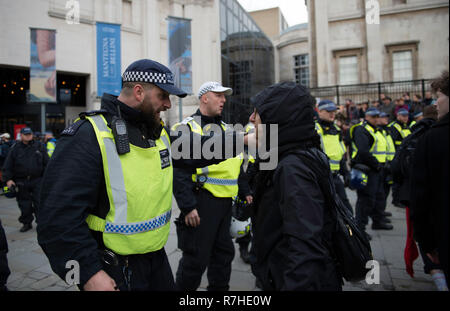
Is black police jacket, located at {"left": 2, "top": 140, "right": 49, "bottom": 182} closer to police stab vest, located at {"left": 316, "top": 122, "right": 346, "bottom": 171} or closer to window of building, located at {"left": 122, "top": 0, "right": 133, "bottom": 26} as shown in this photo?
police stab vest, located at {"left": 316, "top": 122, "right": 346, "bottom": 171}

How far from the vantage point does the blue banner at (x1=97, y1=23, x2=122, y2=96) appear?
14914mm

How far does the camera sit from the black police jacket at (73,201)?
5.11 feet

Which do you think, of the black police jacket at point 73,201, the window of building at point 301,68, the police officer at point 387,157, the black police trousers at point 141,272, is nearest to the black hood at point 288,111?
the black police jacket at point 73,201

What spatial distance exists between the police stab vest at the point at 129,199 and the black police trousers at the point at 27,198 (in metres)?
5.79

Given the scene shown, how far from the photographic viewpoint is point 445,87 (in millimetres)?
1916

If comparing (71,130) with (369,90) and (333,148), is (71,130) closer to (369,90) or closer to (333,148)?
(333,148)

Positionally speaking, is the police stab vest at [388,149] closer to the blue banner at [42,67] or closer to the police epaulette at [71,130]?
the police epaulette at [71,130]

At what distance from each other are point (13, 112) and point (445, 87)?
22.8 metres

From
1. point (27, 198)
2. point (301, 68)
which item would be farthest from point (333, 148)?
point (301, 68)

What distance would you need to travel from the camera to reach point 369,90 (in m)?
19.3
